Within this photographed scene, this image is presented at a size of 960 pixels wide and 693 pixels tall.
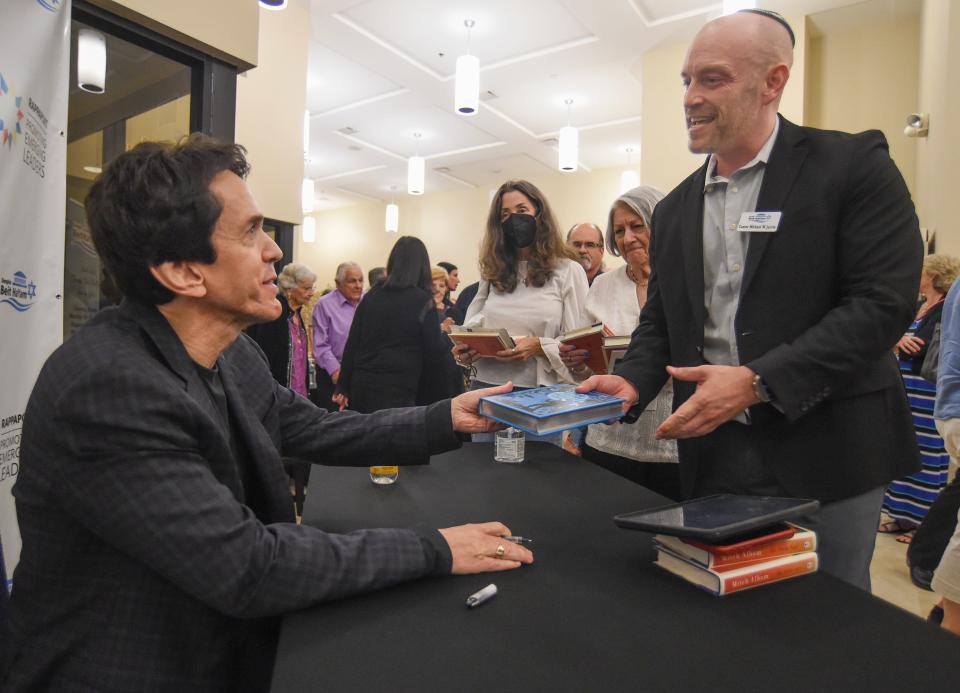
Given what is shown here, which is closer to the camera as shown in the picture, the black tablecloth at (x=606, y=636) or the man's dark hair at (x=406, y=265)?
the black tablecloth at (x=606, y=636)

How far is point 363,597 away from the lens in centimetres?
87

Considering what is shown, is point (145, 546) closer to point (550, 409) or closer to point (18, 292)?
point (550, 409)

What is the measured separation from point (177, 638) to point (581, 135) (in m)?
8.44

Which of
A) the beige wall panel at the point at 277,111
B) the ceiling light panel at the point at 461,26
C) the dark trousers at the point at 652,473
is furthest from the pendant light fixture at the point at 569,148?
the dark trousers at the point at 652,473

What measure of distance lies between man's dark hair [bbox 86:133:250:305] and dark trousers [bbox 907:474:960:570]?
8.48 feet

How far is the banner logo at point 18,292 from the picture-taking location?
A: 1.47 m

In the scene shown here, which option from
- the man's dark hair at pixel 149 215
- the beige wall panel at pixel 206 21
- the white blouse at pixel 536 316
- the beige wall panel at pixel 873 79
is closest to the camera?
the man's dark hair at pixel 149 215

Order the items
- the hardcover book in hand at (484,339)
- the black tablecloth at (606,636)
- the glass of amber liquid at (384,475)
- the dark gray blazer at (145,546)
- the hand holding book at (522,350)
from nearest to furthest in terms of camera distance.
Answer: the black tablecloth at (606,636), the dark gray blazer at (145,546), the glass of amber liquid at (384,475), the hardcover book in hand at (484,339), the hand holding book at (522,350)

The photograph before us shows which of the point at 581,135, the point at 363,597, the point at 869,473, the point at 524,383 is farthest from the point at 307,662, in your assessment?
the point at 581,135

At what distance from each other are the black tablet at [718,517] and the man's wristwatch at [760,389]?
18 cm

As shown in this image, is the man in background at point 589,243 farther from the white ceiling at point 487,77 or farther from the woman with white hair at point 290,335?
the white ceiling at point 487,77

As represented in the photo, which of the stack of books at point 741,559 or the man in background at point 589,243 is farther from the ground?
the man in background at point 589,243

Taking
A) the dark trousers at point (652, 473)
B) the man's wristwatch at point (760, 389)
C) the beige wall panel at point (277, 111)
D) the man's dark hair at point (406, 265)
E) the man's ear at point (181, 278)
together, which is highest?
the beige wall panel at point (277, 111)

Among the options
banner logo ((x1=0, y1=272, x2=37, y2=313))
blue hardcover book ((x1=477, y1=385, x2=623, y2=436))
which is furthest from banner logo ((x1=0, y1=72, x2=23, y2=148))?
blue hardcover book ((x1=477, y1=385, x2=623, y2=436))
